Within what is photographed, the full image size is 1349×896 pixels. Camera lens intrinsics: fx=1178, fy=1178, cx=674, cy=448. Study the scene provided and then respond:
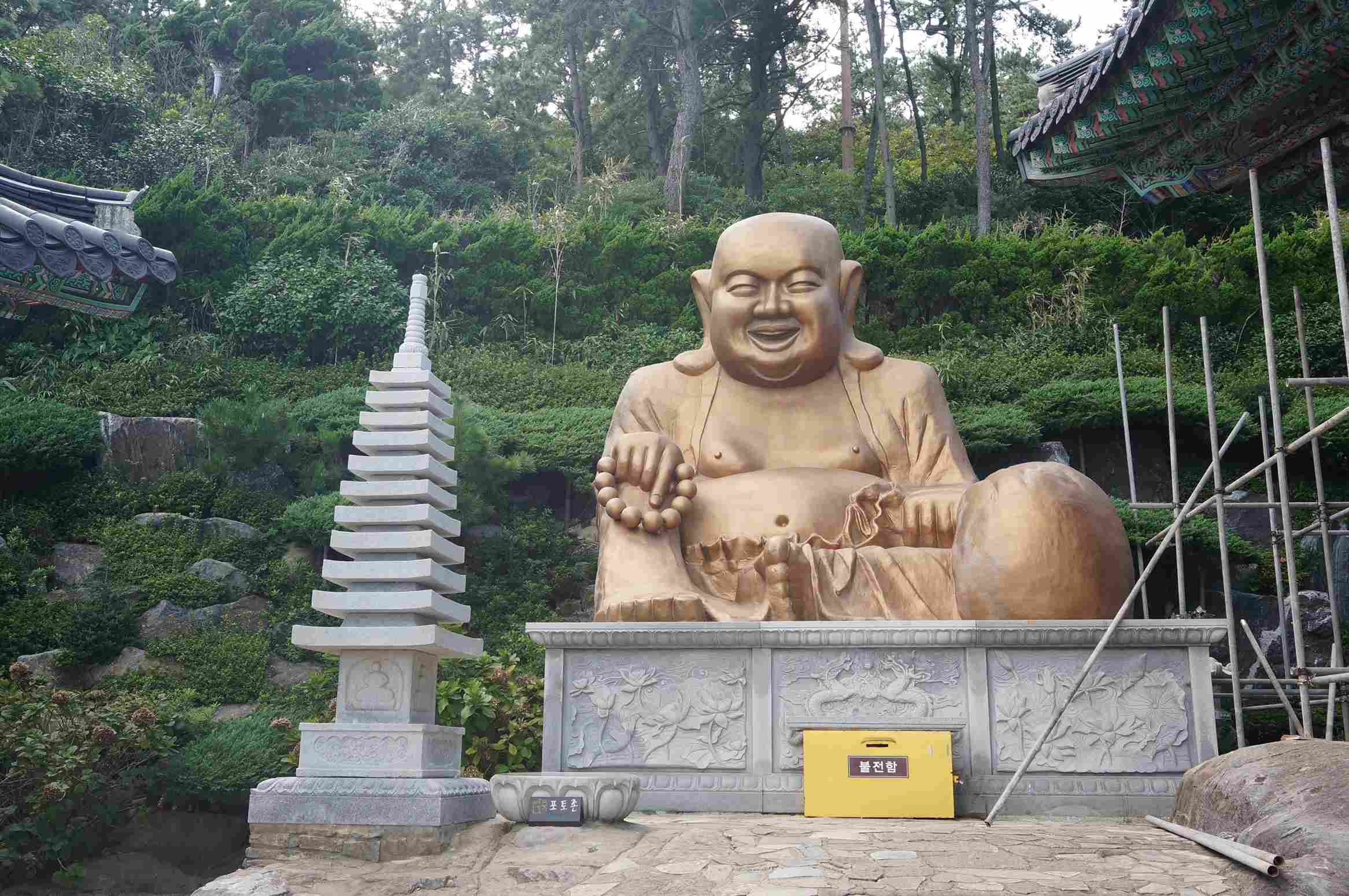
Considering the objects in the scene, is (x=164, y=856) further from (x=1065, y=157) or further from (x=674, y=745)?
(x=1065, y=157)

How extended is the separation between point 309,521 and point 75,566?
2224 mm

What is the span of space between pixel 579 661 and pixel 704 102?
18810 millimetres

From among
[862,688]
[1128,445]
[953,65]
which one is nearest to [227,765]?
[862,688]

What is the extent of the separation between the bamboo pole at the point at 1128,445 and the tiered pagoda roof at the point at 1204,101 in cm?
190

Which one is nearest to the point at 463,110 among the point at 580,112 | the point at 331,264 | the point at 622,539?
the point at 580,112

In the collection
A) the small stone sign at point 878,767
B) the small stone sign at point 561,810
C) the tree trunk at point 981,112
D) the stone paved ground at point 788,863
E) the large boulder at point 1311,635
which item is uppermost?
the tree trunk at point 981,112

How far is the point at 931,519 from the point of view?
5930mm

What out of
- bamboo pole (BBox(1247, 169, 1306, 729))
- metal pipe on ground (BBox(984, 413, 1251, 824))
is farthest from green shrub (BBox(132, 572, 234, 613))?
bamboo pole (BBox(1247, 169, 1306, 729))

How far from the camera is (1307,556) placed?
36.1 ft

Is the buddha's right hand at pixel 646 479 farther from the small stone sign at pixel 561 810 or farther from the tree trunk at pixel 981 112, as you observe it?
the tree trunk at pixel 981 112

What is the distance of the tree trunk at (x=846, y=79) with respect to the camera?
70.3ft

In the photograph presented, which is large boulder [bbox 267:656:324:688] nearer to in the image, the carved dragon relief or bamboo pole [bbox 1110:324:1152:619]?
the carved dragon relief

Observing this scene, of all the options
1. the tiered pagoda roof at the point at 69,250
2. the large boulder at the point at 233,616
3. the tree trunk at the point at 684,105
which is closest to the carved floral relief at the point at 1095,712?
the large boulder at the point at 233,616

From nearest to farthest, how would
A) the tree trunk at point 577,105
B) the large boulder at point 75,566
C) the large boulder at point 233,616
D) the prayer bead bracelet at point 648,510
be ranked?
the prayer bead bracelet at point 648,510, the large boulder at point 233,616, the large boulder at point 75,566, the tree trunk at point 577,105
